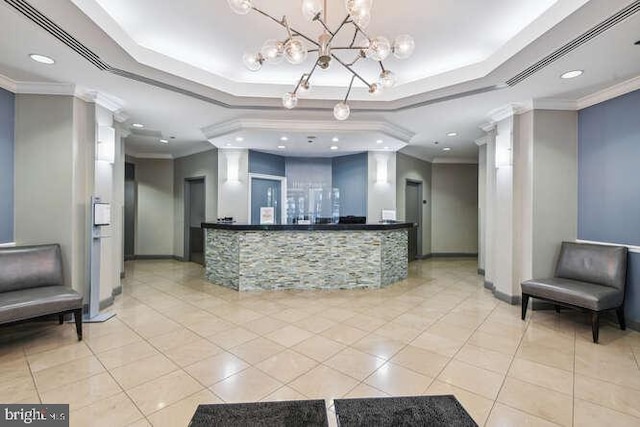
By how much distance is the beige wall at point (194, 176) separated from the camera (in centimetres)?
730

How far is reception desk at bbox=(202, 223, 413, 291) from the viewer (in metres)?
5.16

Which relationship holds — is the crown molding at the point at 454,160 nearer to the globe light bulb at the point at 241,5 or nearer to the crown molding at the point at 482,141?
the crown molding at the point at 482,141

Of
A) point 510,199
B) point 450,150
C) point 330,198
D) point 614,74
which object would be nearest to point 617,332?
point 510,199

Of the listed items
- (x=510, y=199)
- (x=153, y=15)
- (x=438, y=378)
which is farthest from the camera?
(x=510, y=199)

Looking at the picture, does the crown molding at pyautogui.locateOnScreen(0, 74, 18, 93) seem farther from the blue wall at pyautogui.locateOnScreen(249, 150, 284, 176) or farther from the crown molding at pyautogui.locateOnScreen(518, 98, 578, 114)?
the crown molding at pyautogui.locateOnScreen(518, 98, 578, 114)

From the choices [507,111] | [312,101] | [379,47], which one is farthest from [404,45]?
[507,111]

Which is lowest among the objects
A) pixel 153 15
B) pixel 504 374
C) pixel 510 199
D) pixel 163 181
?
pixel 504 374

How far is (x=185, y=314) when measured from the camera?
405cm

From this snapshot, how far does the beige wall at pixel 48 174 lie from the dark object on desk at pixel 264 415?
133 inches

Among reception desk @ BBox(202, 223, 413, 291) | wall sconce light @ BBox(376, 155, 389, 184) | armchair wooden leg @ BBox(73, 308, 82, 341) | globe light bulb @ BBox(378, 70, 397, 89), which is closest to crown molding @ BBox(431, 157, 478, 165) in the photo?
wall sconce light @ BBox(376, 155, 389, 184)

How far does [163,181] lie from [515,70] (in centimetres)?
813

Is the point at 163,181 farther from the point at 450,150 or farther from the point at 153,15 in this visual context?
the point at 450,150

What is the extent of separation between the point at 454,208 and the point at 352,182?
3.43 meters

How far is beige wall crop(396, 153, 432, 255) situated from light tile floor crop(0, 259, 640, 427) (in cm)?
362
